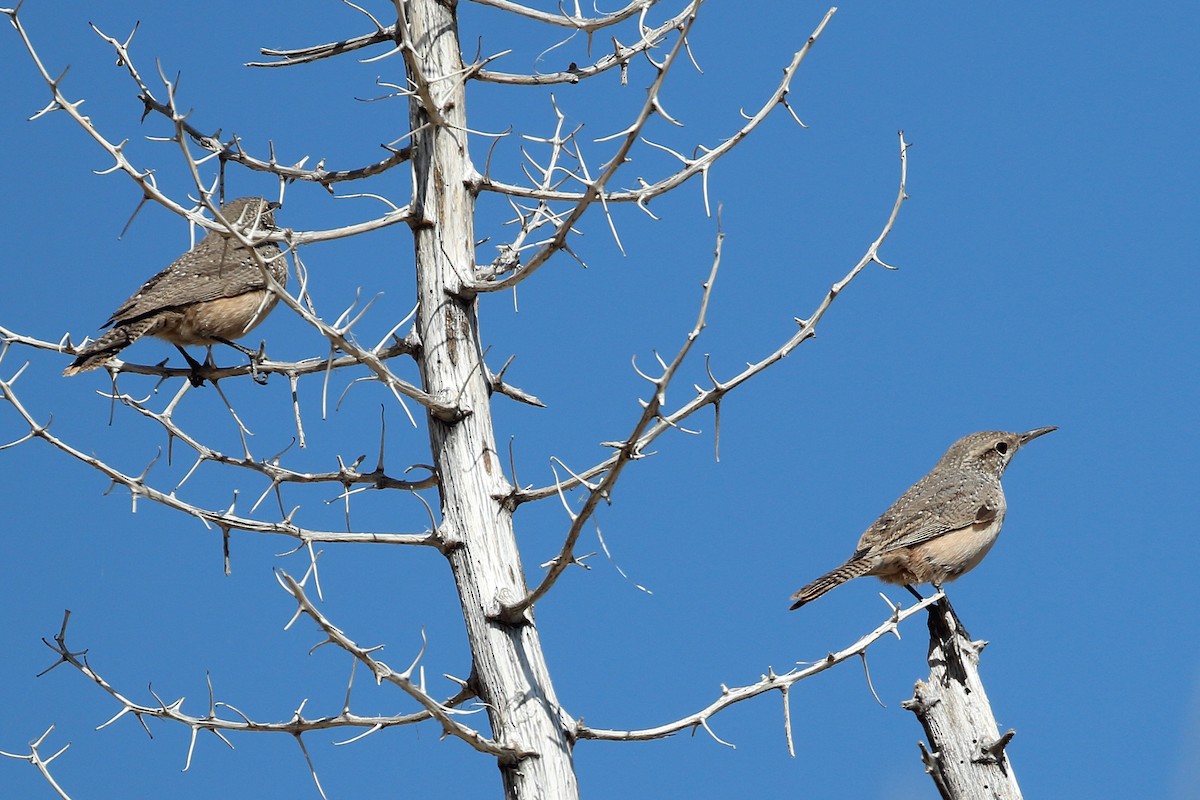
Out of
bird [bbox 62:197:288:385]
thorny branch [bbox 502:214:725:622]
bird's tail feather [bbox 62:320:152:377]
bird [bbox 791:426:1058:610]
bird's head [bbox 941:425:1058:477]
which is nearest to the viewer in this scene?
thorny branch [bbox 502:214:725:622]

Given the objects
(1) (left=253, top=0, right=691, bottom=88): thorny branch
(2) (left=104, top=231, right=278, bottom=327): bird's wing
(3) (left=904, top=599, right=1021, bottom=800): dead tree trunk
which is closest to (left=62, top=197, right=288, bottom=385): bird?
(2) (left=104, top=231, right=278, bottom=327): bird's wing

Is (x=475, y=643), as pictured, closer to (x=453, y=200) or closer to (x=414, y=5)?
(x=453, y=200)

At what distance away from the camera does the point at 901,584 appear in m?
8.40

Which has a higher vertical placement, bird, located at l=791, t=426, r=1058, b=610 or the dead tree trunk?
bird, located at l=791, t=426, r=1058, b=610

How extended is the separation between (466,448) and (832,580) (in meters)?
3.30

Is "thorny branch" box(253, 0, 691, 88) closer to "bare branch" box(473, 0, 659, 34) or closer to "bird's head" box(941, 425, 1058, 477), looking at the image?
"bare branch" box(473, 0, 659, 34)

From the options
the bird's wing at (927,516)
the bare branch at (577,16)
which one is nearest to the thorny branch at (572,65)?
the bare branch at (577,16)

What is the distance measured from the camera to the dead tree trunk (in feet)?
17.0

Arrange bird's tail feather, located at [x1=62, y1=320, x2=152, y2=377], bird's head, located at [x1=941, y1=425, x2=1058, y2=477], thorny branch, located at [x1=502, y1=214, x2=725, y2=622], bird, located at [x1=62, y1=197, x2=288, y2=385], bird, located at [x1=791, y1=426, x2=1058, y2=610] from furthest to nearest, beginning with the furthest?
bird's head, located at [x1=941, y1=425, x2=1058, y2=477] < bird, located at [x1=791, y1=426, x2=1058, y2=610] < bird, located at [x1=62, y1=197, x2=288, y2=385] < bird's tail feather, located at [x1=62, y1=320, x2=152, y2=377] < thorny branch, located at [x1=502, y1=214, x2=725, y2=622]

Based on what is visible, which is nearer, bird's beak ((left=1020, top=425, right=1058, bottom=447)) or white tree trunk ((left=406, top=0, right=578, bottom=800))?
white tree trunk ((left=406, top=0, right=578, bottom=800))

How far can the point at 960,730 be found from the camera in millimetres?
5324

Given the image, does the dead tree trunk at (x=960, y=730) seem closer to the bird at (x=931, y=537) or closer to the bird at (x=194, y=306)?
the bird at (x=931, y=537)

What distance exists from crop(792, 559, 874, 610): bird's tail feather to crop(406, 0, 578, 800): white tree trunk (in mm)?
2907

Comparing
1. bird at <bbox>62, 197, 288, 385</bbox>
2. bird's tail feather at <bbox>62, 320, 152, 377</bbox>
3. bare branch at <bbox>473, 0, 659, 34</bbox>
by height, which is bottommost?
bare branch at <bbox>473, 0, 659, 34</bbox>
